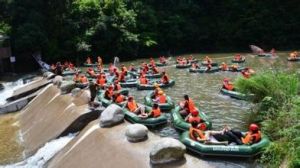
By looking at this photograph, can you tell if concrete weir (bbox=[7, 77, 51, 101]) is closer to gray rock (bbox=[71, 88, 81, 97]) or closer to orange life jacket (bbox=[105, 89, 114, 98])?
gray rock (bbox=[71, 88, 81, 97])

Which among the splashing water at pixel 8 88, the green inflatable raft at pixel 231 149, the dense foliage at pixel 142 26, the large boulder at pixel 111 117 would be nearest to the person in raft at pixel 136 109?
the large boulder at pixel 111 117

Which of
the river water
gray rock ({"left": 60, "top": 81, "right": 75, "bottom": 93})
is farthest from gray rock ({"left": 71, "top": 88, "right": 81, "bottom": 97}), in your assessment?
the river water

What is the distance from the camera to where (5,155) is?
1773 cm

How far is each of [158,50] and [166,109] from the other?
27.9 m

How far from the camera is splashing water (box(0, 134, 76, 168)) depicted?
16250 mm

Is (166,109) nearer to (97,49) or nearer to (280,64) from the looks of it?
(280,64)

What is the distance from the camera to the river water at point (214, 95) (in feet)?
55.3

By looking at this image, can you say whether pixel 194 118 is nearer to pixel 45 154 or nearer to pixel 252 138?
pixel 252 138

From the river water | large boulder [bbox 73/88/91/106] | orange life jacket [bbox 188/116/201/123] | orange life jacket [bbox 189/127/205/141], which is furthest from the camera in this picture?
large boulder [bbox 73/88/91/106]

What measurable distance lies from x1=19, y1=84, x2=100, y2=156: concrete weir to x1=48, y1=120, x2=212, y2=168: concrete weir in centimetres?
116

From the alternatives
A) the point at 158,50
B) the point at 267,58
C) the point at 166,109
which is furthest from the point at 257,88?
the point at 158,50

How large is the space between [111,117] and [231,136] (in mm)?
5087

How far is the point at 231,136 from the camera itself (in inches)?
539

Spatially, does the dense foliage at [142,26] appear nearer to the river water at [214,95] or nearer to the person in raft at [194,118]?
the river water at [214,95]
